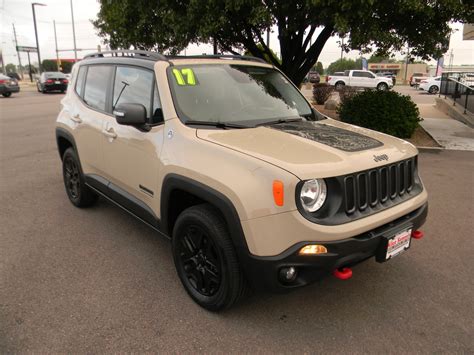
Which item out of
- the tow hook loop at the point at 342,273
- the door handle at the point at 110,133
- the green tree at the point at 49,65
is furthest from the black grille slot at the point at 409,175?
the green tree at the point at 49,65

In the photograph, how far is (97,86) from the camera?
434cm

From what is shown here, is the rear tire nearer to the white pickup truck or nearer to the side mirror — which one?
the white pickup truck

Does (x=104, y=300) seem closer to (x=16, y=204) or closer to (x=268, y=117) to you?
(x=268, y=117)

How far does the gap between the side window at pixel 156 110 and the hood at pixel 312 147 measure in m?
0.44

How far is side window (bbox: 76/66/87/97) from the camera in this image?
4.72m

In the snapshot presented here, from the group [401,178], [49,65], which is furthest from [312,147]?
[49,65]

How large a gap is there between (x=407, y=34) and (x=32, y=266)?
29.0ft

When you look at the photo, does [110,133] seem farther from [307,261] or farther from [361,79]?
[361,79]

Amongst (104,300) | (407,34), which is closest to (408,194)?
(104,300)

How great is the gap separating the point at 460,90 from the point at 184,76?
14582mm

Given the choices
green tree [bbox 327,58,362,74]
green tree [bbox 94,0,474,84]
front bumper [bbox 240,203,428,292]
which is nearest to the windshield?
front bumper [bbox 240,203,428,292]

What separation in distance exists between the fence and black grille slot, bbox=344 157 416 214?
12119 millimetres

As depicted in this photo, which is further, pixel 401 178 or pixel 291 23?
pixel 291 23

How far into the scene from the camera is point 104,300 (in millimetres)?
3107
